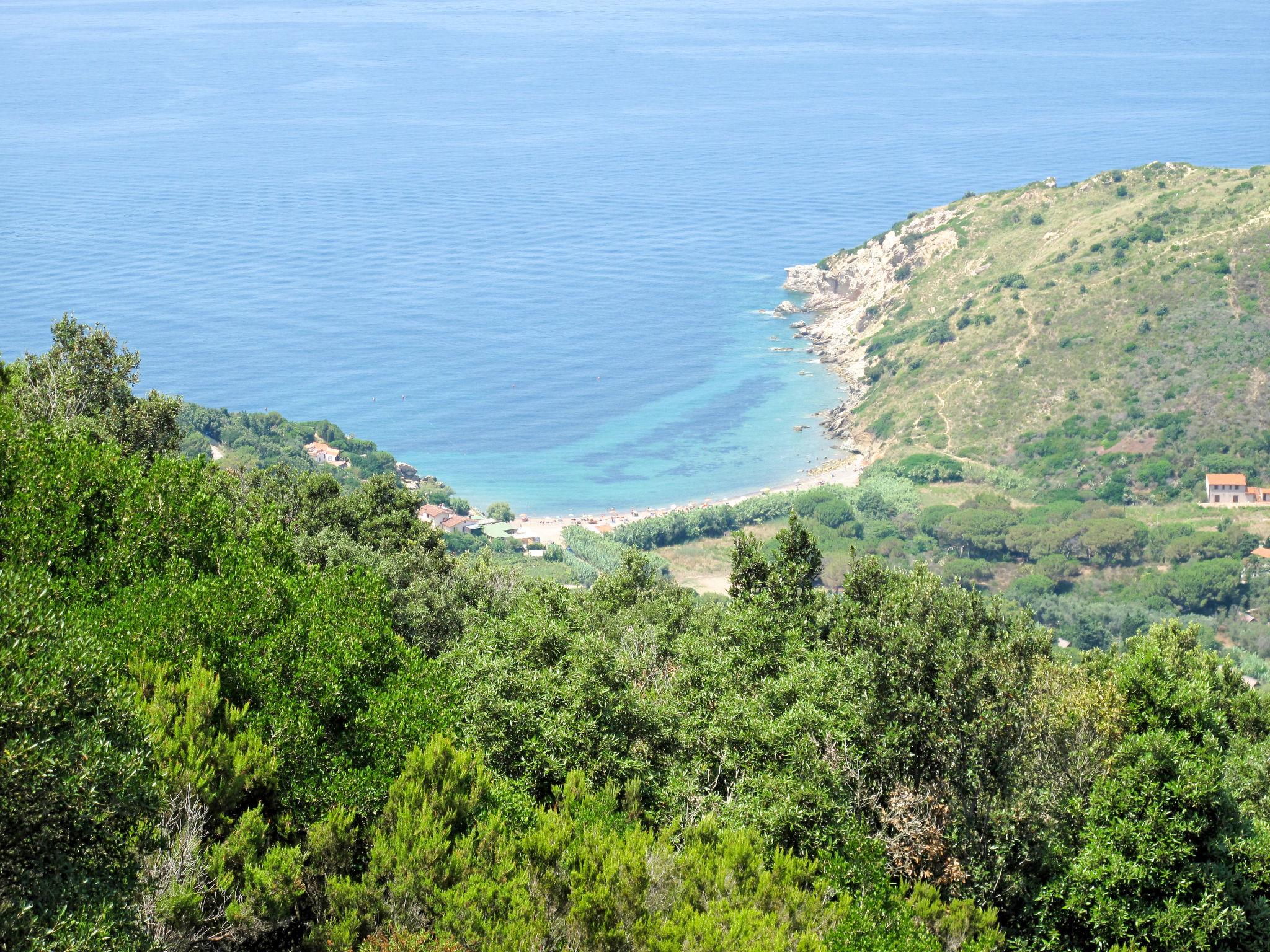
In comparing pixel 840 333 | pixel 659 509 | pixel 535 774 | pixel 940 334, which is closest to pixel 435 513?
pixel 659 509

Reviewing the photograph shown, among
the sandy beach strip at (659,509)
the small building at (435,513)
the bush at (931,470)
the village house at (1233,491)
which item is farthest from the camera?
the bush at (931,470)

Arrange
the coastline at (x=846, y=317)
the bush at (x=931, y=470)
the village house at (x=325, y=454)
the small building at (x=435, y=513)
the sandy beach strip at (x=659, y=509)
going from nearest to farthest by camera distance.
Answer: the small building at (x=435, y=513), the sandy beach strip at (x=659, y=509), the village house at (x=325, y=454), the bush at (x=931, y=470), the coastline at (x=846, y=317)

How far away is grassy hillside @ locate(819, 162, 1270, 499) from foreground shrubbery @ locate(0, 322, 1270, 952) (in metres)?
72.3

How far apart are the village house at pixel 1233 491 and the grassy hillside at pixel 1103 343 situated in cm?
191

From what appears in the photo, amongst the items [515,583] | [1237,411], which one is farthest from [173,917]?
[1237,411]

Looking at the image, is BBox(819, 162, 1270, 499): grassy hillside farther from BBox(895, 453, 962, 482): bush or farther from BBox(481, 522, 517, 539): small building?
BBox(481, 522, 517, 539): small building

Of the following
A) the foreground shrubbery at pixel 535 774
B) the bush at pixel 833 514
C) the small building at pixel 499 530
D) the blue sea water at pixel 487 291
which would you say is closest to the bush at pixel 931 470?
the bush at pixel 833 514

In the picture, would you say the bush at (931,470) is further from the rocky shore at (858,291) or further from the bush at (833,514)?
the rocky shore at (858,291)

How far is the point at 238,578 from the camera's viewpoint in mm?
16203

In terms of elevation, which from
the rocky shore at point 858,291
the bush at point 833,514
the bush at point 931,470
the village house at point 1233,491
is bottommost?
the village house at point 1233,491

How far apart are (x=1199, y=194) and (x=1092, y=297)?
16.4m

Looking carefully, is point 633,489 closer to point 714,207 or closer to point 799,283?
point 799,283

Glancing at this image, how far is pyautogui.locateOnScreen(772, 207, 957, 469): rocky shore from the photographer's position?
11456 centimetres

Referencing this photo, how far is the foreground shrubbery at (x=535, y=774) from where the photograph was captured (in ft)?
36.4
